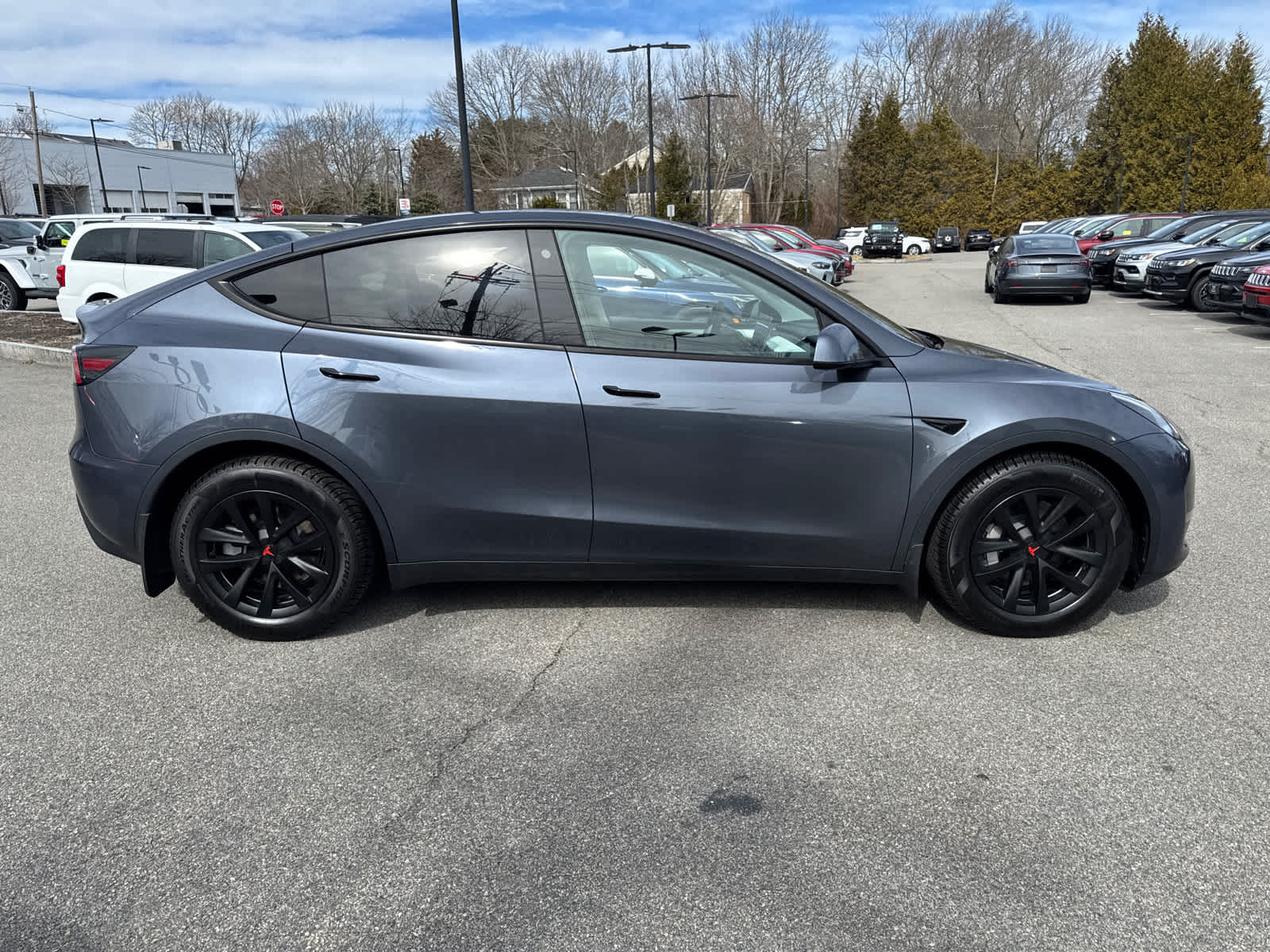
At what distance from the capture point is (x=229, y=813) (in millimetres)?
2674

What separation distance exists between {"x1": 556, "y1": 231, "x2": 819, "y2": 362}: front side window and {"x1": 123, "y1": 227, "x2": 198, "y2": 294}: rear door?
1028 cm

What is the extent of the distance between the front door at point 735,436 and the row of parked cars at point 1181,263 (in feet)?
38.5

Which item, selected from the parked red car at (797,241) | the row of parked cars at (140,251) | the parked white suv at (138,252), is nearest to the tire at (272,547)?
the row of parked cars at (140,251)

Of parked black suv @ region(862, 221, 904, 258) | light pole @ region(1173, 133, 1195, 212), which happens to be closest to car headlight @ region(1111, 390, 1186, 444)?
parked black suv @ region(862, 221, 904, 258)

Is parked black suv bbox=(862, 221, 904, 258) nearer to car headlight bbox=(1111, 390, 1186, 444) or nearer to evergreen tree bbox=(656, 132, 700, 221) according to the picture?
evergreen tree bbox=(656, 132, 700, 221)

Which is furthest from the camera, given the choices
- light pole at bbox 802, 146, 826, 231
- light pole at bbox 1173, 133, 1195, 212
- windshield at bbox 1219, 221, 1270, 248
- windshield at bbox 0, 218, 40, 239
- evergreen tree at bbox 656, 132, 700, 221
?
light pole at bbox 802, 146, 826, 231

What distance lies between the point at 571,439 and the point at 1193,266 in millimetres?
17166

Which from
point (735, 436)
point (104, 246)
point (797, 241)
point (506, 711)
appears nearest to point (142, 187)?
point (797, 241)

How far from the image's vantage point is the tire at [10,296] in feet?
58.2

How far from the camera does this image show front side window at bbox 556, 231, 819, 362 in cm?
359

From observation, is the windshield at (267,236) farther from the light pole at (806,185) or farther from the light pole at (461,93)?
the light pole at (806,185)

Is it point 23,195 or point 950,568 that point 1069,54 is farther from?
point 950,568

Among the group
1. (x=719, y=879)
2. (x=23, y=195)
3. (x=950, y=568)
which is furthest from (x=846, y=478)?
(x=23, y=195)

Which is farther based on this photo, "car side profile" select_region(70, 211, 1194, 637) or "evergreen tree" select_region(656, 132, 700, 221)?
"evergreen tree" select_region(656, 132, 700, 221)
